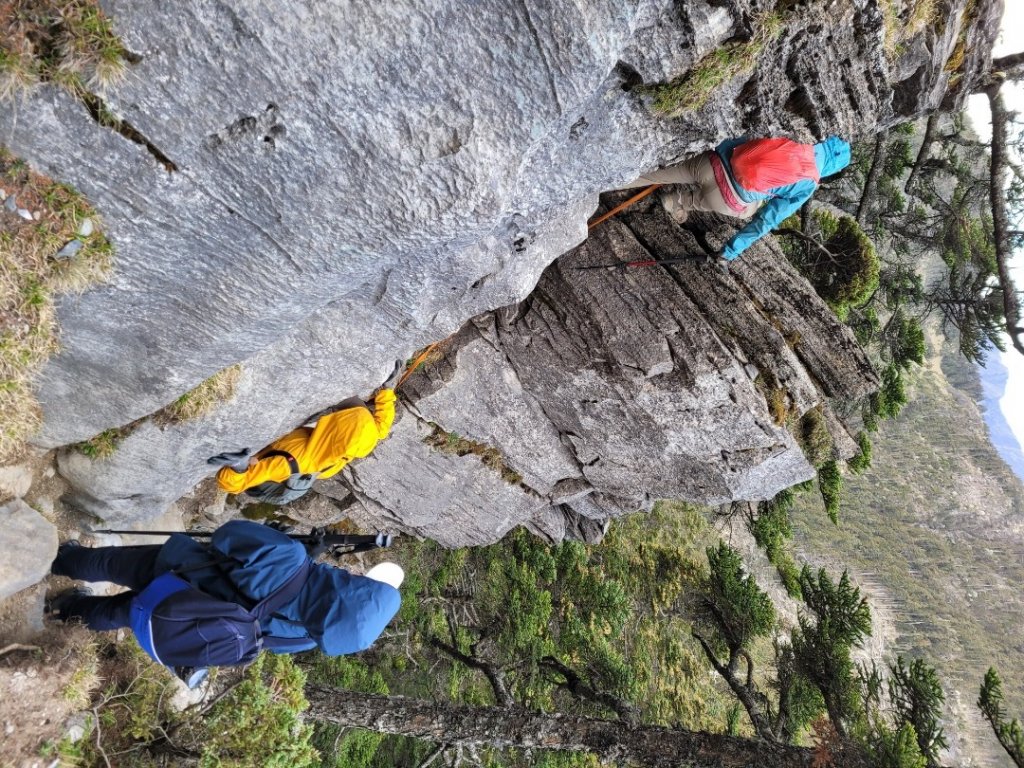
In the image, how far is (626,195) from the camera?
8.98 meters

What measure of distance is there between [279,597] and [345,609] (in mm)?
688

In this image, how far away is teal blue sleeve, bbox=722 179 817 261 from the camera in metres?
7.60

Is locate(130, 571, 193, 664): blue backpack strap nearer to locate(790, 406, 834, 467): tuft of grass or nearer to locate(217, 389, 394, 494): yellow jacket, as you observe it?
locate(217, 389, 394, 494): yellow jacket

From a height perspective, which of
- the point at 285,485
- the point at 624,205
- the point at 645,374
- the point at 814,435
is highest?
the point at 624,205

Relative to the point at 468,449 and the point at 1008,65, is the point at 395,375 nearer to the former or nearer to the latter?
the point at 468,449

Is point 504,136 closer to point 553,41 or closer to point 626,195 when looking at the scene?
Result: point 553,41

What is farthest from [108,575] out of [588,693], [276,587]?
[588,693]

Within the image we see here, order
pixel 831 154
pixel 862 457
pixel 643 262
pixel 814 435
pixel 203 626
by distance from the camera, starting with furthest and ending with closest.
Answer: pixel 862 457 → pixel 814 435 → pixel 643 262 → pixel 831 154 → pixel 203 626

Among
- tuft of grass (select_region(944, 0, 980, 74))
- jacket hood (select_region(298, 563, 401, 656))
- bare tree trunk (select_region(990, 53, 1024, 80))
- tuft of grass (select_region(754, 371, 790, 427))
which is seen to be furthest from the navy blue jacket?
bare tree trunk (select_region(990, 53, 1024, 80))

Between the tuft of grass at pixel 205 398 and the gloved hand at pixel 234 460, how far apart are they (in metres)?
0.91

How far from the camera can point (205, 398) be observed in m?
7.27

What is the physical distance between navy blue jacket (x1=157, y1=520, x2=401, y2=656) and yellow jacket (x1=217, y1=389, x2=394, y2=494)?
2.41 m

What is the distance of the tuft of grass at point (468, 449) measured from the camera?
10773mm

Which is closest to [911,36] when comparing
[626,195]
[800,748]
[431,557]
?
[626,195]
